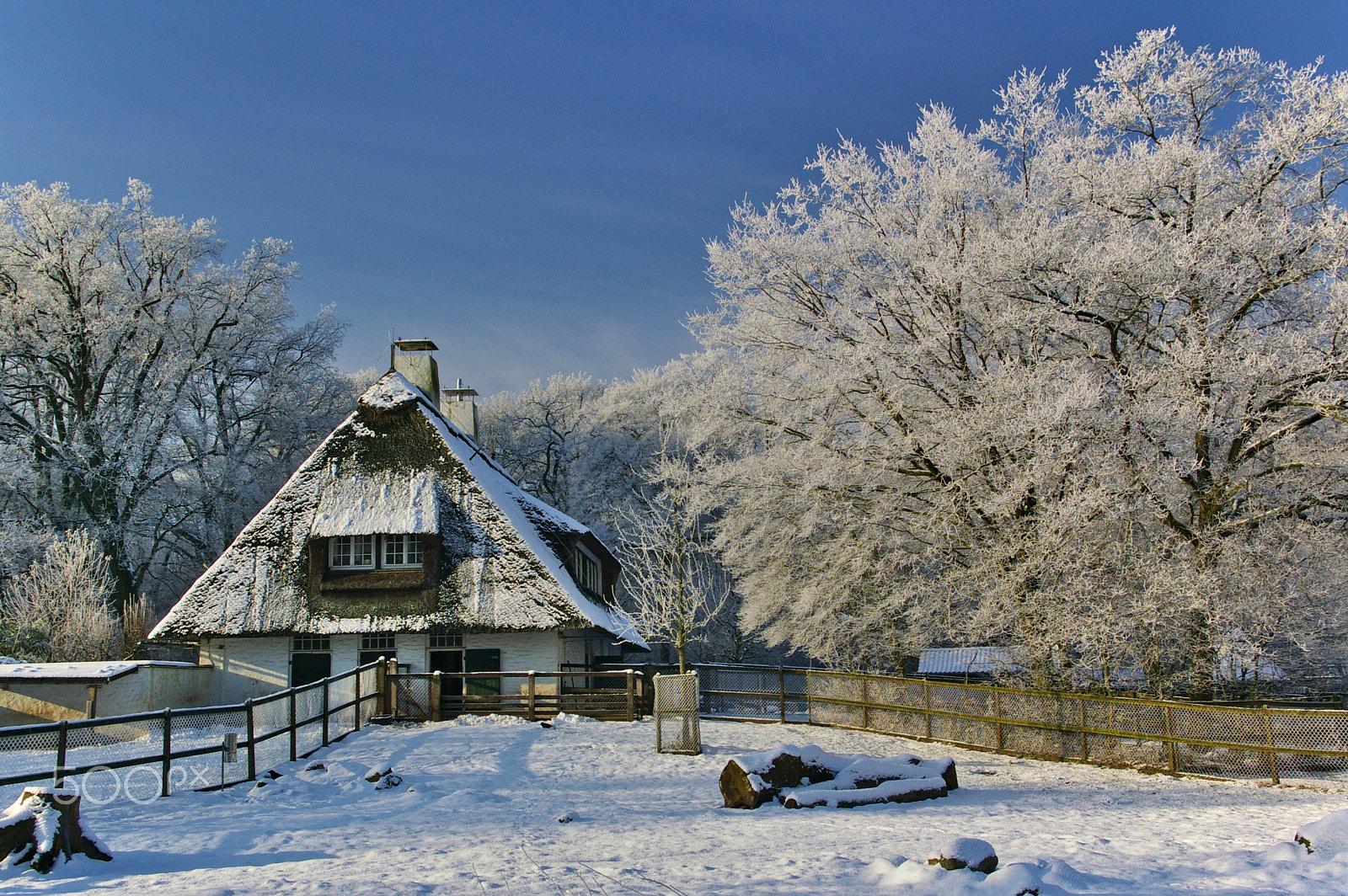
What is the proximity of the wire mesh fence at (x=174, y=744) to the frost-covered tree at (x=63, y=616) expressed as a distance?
8.23 metres

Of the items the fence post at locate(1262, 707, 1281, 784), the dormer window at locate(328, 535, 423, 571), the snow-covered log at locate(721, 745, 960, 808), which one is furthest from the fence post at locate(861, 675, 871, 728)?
the dormer window at locate(328, 535, 423, 571)

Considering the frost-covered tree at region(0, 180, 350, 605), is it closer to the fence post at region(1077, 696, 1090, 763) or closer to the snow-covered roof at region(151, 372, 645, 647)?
the snow-covered roof at region(151, 372, 645, 647)

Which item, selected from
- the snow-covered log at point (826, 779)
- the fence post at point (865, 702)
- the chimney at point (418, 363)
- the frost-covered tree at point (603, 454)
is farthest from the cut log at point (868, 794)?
the frost-covered tree at point (603, 454)

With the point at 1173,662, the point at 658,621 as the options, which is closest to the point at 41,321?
the point at 658,621

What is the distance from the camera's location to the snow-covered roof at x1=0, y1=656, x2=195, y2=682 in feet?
60.9

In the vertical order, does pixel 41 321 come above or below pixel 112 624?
above

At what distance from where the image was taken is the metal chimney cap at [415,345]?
2922cm

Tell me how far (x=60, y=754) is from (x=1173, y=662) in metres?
19.2

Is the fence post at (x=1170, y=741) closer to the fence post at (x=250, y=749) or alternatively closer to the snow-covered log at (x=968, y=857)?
the snow-covered log at (x=968, y=857)

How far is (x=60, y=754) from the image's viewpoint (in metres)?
9.70

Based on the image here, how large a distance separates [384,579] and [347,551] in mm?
1556

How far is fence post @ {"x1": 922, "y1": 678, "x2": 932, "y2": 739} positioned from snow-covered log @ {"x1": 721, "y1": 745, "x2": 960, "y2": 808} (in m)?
5.47

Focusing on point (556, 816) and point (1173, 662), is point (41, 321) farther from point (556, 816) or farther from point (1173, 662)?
point (1173, 662)

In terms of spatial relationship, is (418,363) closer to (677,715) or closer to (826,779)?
(677,715)
